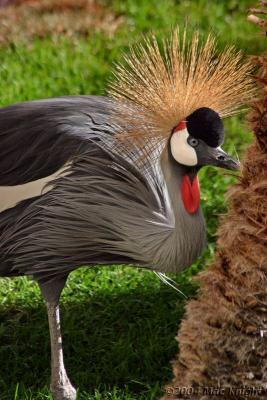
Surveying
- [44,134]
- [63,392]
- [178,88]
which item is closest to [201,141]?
[178,88]

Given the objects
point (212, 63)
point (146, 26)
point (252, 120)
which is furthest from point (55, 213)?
point (146, 26)

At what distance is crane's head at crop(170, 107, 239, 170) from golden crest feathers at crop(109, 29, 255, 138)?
60mm

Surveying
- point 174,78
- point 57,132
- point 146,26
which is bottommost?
point 146,26

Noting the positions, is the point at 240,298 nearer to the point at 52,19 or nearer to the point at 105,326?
the point at 105,326

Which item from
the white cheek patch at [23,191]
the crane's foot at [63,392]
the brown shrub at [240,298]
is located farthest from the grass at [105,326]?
the brown shrub at [240,298]

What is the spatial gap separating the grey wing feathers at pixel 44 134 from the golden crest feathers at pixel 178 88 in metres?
0.18

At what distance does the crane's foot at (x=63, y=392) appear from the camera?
370 centimetres

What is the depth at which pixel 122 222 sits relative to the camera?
3.49 m

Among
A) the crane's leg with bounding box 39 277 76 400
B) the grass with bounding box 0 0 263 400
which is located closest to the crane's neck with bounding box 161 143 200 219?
the grass with bounding box 0 0 263 400

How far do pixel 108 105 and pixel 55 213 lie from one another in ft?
1.53

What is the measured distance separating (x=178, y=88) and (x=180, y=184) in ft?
1.11

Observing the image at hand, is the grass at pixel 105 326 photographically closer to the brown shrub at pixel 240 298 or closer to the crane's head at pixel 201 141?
the crane's head at pixel 201 141

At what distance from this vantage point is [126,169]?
138 inches

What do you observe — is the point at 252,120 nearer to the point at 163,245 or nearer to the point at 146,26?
the point at 163,245
